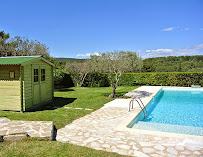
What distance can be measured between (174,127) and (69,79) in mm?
16128

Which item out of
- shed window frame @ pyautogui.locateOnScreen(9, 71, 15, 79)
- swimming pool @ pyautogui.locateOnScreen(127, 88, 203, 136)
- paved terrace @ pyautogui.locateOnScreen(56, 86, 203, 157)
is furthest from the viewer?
shed window frame @ pyautogui.locateOnScreen(9, 71, 15, 79)

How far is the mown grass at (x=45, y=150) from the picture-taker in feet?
13.3

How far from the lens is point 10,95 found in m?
8.57

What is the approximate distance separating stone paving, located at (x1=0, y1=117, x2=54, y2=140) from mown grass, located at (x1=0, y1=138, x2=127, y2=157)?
0.23m

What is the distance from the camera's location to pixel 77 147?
4.52 meters

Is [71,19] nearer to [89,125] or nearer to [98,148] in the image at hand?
[89,125]

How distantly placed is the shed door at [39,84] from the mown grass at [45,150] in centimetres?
486

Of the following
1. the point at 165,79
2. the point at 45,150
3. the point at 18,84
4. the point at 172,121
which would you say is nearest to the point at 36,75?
the point at 18,84

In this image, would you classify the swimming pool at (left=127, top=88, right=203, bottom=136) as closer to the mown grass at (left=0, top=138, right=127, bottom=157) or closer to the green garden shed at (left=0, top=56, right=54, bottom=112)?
the mown grass at (left=0, top=138, right=127, bottom=157)

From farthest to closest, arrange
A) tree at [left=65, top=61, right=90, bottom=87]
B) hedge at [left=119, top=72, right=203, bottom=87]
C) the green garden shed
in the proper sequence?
hedge at [left=119, top=72, right=203, bottom=87], tree at [left=65, top=61, right=90, bottom=87], the green garden shed

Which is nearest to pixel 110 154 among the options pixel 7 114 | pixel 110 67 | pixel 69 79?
pixel 7 114

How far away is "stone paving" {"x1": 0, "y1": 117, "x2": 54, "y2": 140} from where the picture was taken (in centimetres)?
488

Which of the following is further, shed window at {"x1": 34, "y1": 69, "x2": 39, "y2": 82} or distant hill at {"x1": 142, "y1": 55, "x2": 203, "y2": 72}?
distant hill at {"x1": 142, "y1": 55, "x2": 203, "y2": 72}

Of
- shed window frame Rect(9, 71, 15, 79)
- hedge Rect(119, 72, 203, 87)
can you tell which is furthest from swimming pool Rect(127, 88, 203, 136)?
hedge Rect(119, 72, 203, 87)
